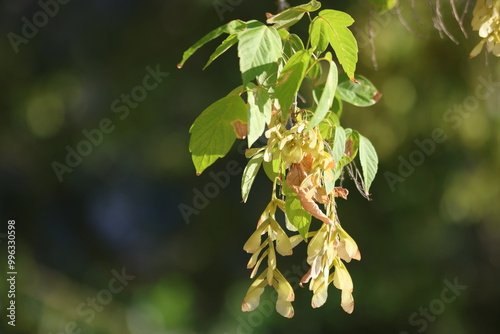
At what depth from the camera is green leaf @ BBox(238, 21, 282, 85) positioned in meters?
0.54

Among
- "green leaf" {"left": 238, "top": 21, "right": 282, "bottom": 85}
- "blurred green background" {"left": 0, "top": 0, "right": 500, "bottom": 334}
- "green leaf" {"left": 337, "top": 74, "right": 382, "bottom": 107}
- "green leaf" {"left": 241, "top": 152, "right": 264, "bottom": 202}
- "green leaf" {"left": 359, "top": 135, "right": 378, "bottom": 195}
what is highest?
"green leaf" {"left": 238, "top": 21, "right": 282, "bottom": 85}

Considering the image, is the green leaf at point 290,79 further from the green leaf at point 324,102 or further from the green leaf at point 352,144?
the green leaf at point 352,144

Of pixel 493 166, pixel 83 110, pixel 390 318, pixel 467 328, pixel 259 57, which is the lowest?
pixel 467 328

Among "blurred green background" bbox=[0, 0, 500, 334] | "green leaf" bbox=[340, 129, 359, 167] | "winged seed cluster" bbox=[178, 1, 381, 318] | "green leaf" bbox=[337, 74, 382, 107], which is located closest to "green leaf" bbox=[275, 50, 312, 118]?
"winged seed cluster" bbox=[178, 1, 381, 318]

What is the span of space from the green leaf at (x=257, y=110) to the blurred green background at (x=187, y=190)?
5.73 feet

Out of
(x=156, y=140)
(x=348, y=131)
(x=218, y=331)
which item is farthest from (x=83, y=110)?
(x=348, y=131)

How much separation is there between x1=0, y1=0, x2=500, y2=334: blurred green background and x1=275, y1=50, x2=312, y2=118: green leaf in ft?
5.73

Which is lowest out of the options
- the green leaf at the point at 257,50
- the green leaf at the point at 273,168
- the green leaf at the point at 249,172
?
the green leaf at the point at 273,168

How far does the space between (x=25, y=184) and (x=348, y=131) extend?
272 centimetres

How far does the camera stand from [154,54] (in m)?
2.89

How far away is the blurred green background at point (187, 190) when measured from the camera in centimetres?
245

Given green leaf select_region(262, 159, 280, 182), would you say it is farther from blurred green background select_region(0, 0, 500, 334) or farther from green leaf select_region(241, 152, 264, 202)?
blurred green background select_region(0, 0, 500, 334)

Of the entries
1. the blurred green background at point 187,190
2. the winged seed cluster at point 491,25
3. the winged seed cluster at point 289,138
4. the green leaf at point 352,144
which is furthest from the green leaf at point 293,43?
the blurred green background at point 187,190

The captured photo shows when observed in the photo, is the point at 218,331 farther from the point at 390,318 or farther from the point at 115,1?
the point at 115,1
